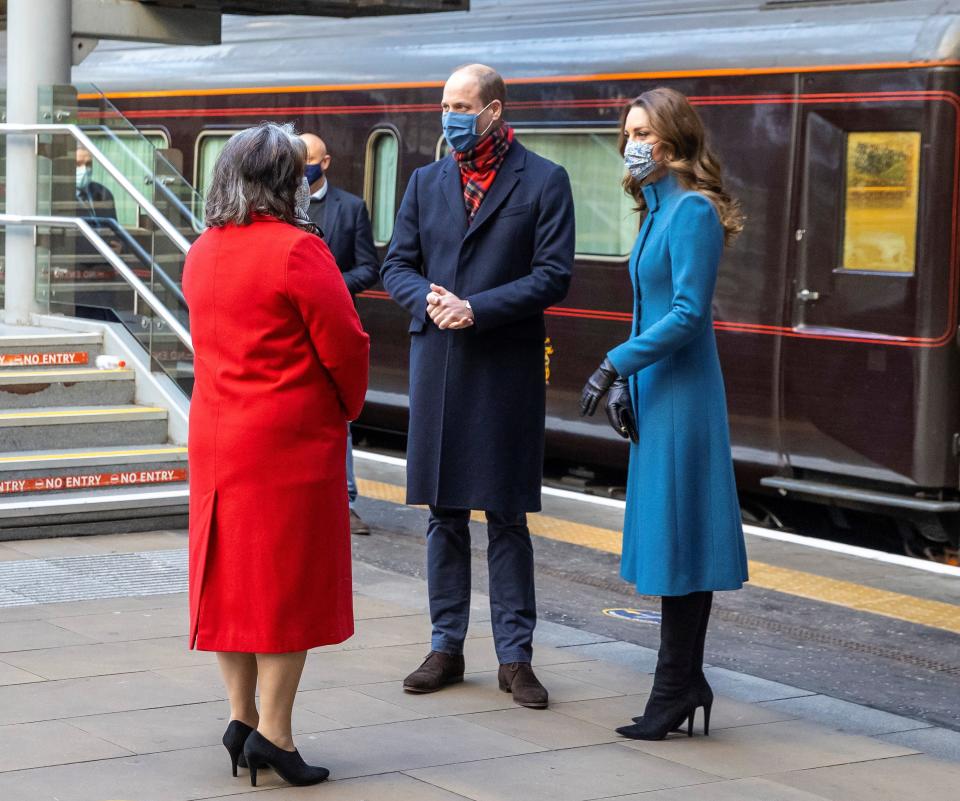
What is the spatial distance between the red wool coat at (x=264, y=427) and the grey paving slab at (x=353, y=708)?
0.81 metres

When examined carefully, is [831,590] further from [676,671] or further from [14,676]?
[14,676]

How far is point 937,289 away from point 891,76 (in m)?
1.12

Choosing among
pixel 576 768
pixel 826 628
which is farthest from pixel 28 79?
pixel 576 768

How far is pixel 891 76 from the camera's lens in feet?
29.0

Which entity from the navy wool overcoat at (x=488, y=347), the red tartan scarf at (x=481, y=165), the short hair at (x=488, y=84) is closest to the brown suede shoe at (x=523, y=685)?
the navy wool overcoat at (x=488, y=347)

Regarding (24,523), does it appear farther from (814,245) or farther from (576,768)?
(814,245)

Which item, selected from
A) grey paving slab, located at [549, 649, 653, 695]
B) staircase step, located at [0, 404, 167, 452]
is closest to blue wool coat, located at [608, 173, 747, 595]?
grey paving slab, located at [549, 649, 653, 695]

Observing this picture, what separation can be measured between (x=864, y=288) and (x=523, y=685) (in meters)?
4.33

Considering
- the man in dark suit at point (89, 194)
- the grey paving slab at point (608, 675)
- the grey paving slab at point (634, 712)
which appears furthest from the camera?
the man in dark suit at point (89, 194)

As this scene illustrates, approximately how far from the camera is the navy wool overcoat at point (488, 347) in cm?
540

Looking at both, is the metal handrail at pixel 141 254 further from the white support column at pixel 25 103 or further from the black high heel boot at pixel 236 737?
the black high heel boot at pixel 236 737

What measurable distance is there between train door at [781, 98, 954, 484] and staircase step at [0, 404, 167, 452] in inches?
133

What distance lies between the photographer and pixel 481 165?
5457mm

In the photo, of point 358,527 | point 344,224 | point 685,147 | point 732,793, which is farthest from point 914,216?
point 732,793
